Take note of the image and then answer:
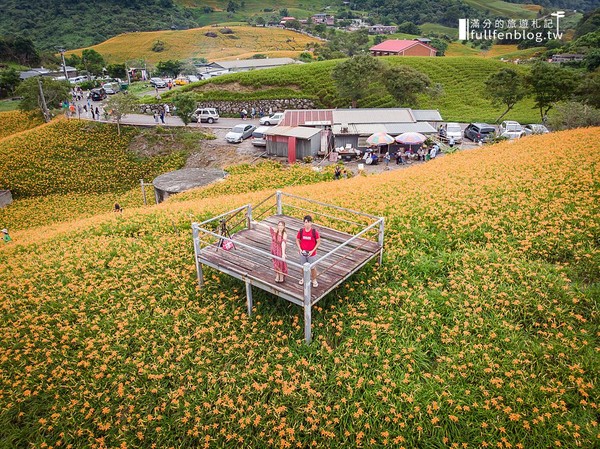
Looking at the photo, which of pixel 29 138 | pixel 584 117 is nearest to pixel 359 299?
pixel 584 117

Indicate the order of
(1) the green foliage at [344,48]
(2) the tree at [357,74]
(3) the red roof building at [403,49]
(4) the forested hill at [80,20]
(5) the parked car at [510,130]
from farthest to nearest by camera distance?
(4) the forested hill at [80,20] → (3) the red roof building at [403,49] → (1) the green foliage at [344,48] → (2) the tree at [357,74] → (5) the parked car at [510,130]

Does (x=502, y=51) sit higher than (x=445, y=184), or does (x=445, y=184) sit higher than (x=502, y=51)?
(x=502, y=51)

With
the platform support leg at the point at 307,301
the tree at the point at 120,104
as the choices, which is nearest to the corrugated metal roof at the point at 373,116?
the tree at the point at 120,104

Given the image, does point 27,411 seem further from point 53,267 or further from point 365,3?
point 365,3

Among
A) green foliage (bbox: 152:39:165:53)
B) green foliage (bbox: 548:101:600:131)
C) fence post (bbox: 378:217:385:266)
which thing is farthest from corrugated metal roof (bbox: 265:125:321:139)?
green foliage (bbox: 152:39:165:53)

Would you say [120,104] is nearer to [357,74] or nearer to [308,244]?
[357,74]

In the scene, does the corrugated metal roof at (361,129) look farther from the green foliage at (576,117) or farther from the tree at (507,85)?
the tree at (507,85)

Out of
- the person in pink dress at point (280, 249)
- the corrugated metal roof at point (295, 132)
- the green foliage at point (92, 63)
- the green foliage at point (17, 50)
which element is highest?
the green foliage at point (17, 50)

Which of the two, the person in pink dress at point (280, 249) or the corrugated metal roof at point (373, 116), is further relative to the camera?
the corrugated metal roof at point (373, 116)
